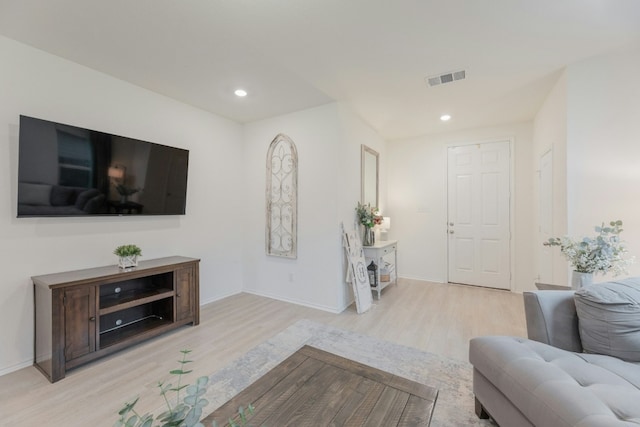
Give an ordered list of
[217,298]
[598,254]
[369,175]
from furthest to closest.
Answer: [369,175] → [217,298] → [598,254]

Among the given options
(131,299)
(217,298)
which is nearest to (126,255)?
(131,299)

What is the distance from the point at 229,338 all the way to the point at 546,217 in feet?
12.5

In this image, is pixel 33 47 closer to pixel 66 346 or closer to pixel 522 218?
pixel 66 346

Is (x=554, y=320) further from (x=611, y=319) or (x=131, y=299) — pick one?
(x=131, y=299)

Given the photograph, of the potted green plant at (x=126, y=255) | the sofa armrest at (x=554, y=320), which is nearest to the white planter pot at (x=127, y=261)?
the potted green plant at (x=126, y=255)

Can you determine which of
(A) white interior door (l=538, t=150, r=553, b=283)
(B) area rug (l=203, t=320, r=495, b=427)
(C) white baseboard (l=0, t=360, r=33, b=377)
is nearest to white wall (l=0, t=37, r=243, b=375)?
(C) white baseboard (l=0, t=360, r=33, b=377)

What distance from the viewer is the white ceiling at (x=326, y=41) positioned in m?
1.85

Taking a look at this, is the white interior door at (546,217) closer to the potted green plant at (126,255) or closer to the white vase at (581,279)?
the white vase at (581,279)

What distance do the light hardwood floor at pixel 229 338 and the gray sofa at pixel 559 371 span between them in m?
0.89

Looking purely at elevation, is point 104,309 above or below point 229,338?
above

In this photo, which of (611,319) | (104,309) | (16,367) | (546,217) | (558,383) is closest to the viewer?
(558,383)

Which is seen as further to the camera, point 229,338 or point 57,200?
point 229,338

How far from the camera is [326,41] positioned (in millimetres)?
2193

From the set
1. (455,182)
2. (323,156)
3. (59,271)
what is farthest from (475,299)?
(59,271)
